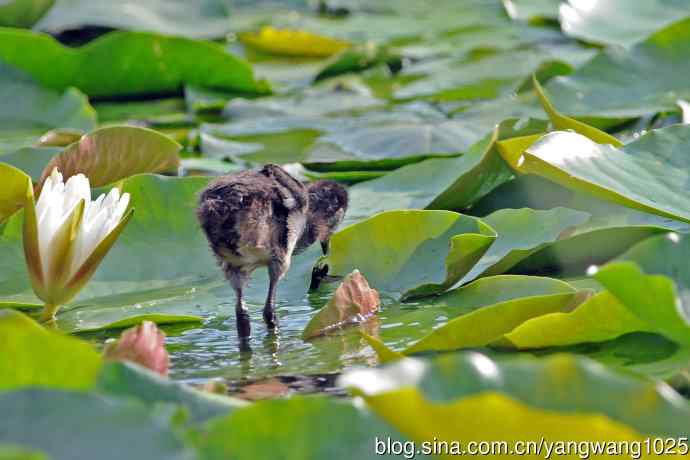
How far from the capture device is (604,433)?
4.91ft

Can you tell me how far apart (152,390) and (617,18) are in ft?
12.7

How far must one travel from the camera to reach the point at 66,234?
2617 millimetres

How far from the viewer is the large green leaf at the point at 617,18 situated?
5055mm

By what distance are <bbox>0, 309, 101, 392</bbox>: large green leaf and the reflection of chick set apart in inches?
33.5

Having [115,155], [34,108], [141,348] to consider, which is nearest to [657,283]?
[141,348]

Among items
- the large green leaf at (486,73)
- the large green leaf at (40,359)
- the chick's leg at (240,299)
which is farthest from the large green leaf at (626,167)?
the large green leaf at (486,73)

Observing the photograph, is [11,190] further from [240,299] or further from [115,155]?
[240,299]

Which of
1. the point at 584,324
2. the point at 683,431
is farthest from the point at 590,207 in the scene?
the point at 683,431

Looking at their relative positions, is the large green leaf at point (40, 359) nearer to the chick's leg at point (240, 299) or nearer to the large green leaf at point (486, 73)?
the chick's leg at point (240, 299)

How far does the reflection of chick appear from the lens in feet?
8.79

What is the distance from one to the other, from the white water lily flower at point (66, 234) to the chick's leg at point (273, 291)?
1.23ft

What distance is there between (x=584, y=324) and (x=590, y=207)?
91 cm

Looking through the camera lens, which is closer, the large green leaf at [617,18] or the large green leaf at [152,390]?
the large green leaf at [152,390]

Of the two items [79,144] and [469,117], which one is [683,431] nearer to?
[79,144]
